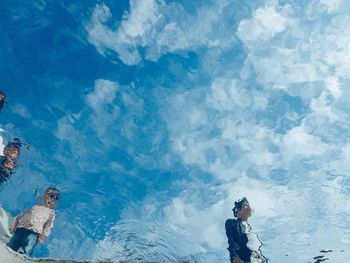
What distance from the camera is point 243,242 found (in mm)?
6832

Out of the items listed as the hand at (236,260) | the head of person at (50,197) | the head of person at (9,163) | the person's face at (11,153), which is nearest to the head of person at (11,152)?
the person's face at (11,153)

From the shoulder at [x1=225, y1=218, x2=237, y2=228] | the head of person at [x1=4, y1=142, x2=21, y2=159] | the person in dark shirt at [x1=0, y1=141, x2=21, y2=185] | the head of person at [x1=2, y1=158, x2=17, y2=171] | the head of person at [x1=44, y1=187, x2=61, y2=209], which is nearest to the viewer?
the shoulder at [x1=225, y1=218, x2=237, y2=228]

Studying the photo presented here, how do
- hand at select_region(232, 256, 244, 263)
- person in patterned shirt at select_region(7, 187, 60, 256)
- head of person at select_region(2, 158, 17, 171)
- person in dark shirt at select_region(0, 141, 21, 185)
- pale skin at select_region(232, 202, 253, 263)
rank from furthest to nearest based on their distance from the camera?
head of person at select_region(2, 158, 17, 171), person in dark shirt at select_region(0, 141, 21, 185), pale skin at select_region(232, 202, 253, 263), person in patterned shirt at select_region(7, 187, 60, 256), hand at select_region(232, 256, 244, 263)

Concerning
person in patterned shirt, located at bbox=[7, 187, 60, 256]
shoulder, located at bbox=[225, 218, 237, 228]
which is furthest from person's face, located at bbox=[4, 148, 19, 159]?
shoulder, located at bbox=[225, 218, 237, 228]

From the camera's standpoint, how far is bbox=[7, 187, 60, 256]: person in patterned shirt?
22.0ft

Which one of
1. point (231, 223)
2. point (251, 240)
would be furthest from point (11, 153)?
point (251, 240)

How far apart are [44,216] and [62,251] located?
30.7 m

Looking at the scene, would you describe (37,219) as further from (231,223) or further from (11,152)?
(231,223)

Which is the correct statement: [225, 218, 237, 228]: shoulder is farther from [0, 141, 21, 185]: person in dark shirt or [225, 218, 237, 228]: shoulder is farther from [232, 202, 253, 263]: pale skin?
[0, 141, 21, 185]: person in dark shirt

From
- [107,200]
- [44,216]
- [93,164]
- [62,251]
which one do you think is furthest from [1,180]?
[62,251]

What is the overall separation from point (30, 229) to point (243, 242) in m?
4.55

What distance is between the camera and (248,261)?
649 centimetres

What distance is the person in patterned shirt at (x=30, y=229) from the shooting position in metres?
6.71

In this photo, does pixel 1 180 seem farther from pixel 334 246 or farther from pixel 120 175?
pixel 334 246
